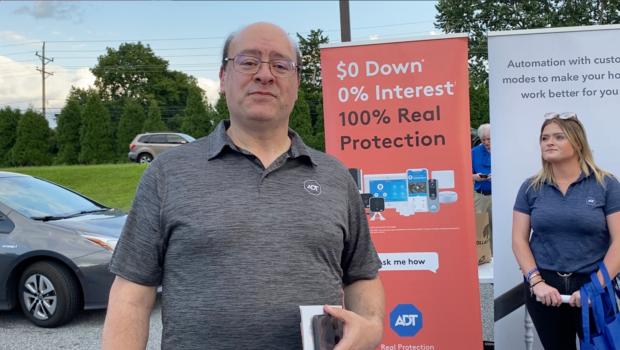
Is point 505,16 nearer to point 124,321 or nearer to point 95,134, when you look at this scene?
point 95,134

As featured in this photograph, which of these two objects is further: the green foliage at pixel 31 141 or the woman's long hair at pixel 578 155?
the green foliage at pixel 31 141

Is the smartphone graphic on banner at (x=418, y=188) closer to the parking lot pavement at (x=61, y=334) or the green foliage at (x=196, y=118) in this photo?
the parking lot pavement at (x=61, y=334)

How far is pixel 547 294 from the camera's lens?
9.77ft

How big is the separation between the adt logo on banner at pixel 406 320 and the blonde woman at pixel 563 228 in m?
1.00

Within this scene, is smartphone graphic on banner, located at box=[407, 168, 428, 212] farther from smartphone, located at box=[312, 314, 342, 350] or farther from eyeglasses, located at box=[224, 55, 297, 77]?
smartphone, located at box=[312, 314, 342, 350]

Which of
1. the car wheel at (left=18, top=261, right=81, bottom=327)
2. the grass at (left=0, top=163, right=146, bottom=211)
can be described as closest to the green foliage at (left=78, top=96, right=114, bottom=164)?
the grass at (left=0, top=163, right=146, bottom=211)

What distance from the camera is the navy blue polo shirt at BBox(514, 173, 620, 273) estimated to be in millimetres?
2938

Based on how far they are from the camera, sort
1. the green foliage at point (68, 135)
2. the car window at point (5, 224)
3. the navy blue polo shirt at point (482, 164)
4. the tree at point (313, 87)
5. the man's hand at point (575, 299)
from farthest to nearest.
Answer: the green foliage at point (68, 135) < the tree at point (313, 87) < the navy blue polo shirt at point (482, 164) < the car window at point (5, 224) < the man's hand at point (575, 299)

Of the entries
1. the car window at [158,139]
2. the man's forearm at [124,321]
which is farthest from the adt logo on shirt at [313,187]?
the car window at [158,139]

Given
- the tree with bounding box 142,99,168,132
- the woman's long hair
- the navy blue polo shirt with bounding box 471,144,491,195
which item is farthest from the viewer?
the tree with bounding box 142,99,168,132

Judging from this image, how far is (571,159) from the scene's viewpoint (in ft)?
10.2

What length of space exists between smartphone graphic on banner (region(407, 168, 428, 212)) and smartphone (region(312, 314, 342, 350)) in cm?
265

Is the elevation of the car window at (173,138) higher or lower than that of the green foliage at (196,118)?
lower

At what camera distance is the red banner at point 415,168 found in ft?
12.9
